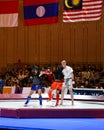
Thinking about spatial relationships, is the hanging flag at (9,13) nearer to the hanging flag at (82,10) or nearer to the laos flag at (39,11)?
the laos flag at (39,11)

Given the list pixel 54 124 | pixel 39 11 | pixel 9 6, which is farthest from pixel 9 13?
pixel 54 124

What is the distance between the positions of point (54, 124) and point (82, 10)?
7.72 m

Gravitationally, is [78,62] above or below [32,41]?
below

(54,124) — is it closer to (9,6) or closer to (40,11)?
(40,11)

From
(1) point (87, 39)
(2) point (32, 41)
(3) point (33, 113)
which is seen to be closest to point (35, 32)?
(2) point (32, 41)

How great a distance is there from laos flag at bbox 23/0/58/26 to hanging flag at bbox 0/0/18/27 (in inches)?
21.0

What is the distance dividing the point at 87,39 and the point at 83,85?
3.68 meters

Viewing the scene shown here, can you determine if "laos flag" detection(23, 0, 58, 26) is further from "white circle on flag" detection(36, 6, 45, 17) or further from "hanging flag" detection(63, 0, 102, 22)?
"hanging flag" detection(63, 0, 102, 22)

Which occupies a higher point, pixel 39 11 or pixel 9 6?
pixel 9 6

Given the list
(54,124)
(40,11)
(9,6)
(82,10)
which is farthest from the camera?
(9,6)

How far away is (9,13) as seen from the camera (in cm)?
1655

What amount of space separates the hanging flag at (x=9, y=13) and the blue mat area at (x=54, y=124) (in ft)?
26.2

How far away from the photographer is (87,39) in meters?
20.4

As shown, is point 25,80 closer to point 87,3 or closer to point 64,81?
point 87,3
